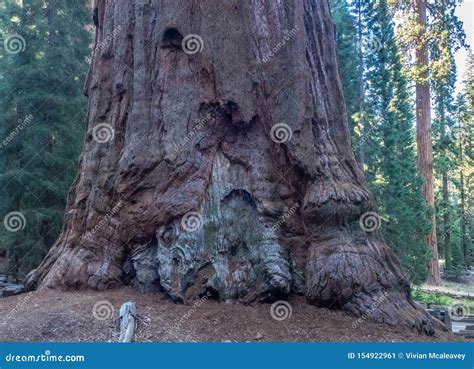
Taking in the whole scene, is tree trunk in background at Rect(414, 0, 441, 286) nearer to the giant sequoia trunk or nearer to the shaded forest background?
the shaded forest background

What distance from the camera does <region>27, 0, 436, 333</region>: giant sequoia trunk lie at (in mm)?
6113

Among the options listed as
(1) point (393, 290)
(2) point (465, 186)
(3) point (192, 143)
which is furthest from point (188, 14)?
(2) point (465, 186)

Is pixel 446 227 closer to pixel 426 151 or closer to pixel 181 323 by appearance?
pixel 426 151

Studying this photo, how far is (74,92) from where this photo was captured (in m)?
14.7

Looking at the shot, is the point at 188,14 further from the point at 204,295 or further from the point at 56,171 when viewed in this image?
the point at 56,171

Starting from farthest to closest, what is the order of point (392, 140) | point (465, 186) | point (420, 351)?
point (465, 186)
point (392, 140)
point (420, 351)

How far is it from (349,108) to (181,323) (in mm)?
15552

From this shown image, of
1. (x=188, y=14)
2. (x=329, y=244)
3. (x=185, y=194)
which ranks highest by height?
(x=188, y=14)

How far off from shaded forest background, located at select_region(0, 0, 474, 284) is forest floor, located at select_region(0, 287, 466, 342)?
802 cm

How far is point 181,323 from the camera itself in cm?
541

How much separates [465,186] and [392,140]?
1687cm

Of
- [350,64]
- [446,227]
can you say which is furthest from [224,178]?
[446,227]

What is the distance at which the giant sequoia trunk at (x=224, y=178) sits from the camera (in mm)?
6113

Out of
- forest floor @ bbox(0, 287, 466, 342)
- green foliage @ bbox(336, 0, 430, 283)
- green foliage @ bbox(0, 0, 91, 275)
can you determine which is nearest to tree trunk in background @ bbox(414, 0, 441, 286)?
green foliage @ bbox(336, 0, 430, 283)
